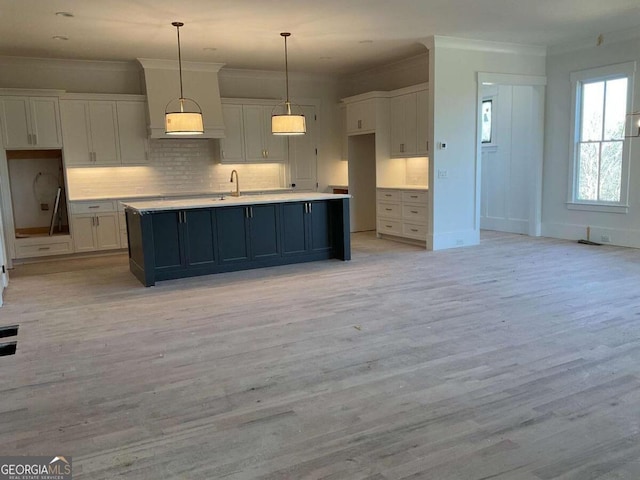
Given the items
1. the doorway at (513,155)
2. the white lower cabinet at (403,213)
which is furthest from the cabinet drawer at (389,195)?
the doorway at (513,155)

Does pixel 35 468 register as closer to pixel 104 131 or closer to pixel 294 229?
pixel 294 229

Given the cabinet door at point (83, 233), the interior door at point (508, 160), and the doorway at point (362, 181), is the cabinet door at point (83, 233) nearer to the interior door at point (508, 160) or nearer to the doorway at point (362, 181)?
the doorway at point (362, 181)

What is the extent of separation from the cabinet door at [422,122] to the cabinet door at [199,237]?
366 centimetres

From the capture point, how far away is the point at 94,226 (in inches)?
310

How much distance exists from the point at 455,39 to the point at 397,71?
5.76 feet

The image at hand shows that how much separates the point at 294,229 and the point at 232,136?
9.57 feet

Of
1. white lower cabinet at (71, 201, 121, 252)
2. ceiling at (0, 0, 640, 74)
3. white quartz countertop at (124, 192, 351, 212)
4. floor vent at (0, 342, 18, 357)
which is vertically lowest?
floor vent at (0, 342, 18, 357)

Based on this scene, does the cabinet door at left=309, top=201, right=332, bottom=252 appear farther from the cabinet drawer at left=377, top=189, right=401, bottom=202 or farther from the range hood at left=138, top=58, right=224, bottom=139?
the range hood at left=138, top=58, right=224, bottom=139

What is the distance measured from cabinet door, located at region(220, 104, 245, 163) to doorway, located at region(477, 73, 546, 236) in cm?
409

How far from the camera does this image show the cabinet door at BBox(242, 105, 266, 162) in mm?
8977

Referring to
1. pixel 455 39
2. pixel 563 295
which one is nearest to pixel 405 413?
pixel 563 295

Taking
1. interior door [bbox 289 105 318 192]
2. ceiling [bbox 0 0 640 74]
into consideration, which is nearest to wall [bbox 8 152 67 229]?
ceiling [bbox 0 0 640 74]

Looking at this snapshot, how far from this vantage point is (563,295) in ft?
16.1

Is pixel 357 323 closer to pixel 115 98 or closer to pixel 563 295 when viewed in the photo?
pixel 563 295
